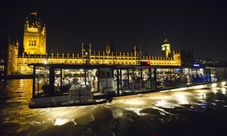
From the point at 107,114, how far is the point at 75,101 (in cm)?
346

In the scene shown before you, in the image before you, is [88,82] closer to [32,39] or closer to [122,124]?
[122,124]

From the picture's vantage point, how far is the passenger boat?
35.5ft

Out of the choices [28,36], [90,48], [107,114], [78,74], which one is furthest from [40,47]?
[107,114]

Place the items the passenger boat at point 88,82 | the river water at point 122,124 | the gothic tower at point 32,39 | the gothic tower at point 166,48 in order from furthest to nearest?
the gothic tower at point 166,48, the gothic tower at point 32,39, the passenger boat at point 88,82, the river water at point 122,124

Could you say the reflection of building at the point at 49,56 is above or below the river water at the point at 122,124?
above

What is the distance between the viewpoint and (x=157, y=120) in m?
7.51

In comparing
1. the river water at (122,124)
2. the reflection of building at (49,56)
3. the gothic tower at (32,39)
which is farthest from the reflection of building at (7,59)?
the river water at (122,124)

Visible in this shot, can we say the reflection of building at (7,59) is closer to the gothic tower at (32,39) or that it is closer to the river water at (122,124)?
the gothic tower at (32,39)

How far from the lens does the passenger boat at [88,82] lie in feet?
35.5

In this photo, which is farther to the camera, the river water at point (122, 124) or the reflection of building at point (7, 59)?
the reflection of building at point (7, 59)

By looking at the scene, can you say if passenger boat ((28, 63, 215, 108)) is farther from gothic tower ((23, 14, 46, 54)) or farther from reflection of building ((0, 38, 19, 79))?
gothic tower ((23, 14, 46, 54))

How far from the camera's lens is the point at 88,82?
46.3 ft

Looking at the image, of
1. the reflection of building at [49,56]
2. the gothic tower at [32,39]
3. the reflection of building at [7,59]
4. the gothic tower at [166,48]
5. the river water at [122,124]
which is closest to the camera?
the river water at [122,124]

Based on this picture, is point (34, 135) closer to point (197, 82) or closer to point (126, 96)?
point (126, 96)
